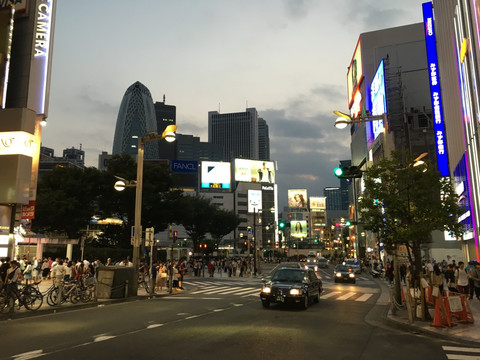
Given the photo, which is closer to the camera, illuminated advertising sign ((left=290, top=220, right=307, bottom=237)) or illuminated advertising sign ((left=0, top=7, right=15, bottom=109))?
illuminated advertising sign ((left=0, top=7, right=15, bottom=109))

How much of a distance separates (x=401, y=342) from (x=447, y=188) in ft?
24.6

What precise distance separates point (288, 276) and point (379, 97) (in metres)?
57.6

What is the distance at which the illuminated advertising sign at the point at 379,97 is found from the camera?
64250 millimetres

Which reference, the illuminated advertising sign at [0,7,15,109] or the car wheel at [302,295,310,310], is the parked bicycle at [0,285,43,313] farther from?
the illuminated advertising sign at [0,7,15,109]

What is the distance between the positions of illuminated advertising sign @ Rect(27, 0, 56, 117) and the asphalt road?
618 inches

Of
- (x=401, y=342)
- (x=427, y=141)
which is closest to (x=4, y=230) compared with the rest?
(x=401, y=342)

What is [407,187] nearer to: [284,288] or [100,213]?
[284,288]

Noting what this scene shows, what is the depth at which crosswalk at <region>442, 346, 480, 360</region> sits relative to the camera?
8336mm

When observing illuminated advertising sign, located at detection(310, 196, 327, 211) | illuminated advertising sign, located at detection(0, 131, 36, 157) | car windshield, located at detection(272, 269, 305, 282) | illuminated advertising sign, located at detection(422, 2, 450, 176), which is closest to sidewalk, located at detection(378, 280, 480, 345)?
car windshield, located at detection(272, 269, 305, 282)

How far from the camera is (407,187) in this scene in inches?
591

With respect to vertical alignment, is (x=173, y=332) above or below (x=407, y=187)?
below

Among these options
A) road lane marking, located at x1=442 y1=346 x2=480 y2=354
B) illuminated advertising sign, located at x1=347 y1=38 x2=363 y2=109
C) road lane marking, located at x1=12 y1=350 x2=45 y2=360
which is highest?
illuminated advertising sign, located at x1=347 y1=38 x2=363 y2=109

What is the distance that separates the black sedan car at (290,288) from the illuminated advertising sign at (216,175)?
90104 millimetres

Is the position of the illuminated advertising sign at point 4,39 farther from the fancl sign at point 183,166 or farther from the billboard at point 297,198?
the billboard at point 297,198
